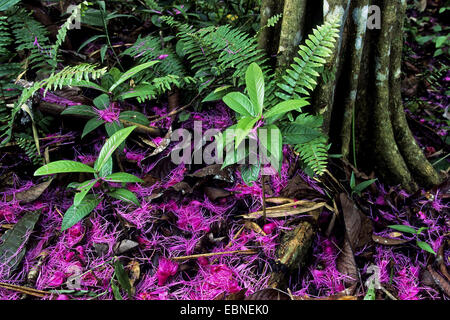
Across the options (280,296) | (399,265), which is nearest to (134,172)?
(280,296)

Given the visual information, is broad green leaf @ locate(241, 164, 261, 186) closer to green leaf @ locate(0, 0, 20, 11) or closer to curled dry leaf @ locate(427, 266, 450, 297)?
curled dry leaf @ locate(427, 266, 450, 297)

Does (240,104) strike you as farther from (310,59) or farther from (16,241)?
(16,241)

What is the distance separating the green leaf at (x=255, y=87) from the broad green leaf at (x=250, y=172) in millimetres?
337

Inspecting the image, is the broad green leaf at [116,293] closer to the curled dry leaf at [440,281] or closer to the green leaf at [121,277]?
the green leaf at [121,277]

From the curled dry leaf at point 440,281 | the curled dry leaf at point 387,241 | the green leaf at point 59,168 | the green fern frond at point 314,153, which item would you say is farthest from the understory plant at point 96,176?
the curled dry leaf at point 440,281

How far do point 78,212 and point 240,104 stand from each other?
3.21 ft

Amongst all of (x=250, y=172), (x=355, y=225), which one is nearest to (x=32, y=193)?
(x=250, y=172)

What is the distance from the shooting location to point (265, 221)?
6.86 ft

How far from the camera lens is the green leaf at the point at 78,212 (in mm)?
1705

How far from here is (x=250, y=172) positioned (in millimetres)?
1857

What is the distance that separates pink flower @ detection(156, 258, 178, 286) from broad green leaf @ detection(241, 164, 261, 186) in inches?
25.3

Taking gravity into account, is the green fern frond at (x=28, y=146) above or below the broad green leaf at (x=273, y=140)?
below
